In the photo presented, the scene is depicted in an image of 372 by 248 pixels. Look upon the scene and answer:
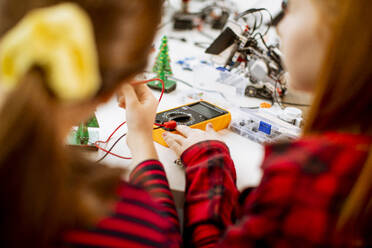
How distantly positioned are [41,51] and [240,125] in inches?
30.3

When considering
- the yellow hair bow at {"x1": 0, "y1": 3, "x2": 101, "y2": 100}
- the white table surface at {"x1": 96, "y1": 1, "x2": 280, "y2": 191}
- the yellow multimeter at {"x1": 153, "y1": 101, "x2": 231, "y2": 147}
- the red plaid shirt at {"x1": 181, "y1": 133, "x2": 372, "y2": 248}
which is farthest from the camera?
the yellow multimeter at {"x1": 153, "y1": 101, "x2": 231, "y2": 147}

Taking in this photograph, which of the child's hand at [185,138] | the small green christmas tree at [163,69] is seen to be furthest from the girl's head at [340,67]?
the small green christmas tree at [163,69]

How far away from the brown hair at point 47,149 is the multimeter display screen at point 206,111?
0.60m

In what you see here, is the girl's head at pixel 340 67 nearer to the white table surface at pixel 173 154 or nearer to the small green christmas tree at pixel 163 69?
the white table surface at pixel 173 154

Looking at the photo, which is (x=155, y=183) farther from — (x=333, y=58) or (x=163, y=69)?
(x=163, y=69)

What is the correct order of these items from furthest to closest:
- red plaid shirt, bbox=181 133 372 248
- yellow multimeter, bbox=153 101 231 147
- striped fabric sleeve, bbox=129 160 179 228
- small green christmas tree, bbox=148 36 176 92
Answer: small green christmas tree, bbox=148 36 176 92 → yellow multimeter, bbox=153 101 231 147 → striped fabric sleeve, bbox=129 160 179 228 → red plaid shirt, bbox=181 133 372 248

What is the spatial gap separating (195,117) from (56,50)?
0.69 metres

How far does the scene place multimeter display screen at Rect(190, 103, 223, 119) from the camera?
1061 millimetres

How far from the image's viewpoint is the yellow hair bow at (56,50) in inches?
14.9

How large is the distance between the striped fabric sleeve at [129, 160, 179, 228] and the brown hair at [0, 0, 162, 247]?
0.24m

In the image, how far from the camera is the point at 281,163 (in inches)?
19.3

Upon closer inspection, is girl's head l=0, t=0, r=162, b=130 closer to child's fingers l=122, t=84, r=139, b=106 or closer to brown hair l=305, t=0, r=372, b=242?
brown hair l=305, t=0, r=372, b=242

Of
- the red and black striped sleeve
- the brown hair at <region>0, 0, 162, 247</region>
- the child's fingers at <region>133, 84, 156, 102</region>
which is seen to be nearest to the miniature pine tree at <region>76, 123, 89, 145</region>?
the child's fingers at <region>133, 84, 156, 102</region>

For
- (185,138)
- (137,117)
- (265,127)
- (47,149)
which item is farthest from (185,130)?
(47,149)
